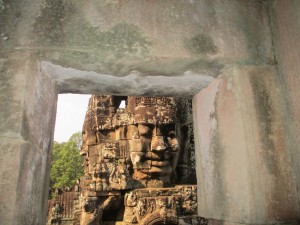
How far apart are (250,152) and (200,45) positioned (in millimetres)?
645

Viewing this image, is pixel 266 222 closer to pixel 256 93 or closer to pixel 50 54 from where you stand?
pixel 256 93

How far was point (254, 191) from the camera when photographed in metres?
1.19

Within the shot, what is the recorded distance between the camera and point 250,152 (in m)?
1.25

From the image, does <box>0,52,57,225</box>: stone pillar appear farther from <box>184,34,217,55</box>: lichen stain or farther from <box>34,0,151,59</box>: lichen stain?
<box>184,34,217,55</box>: lichen stain

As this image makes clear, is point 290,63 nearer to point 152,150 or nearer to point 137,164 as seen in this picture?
point 152,150

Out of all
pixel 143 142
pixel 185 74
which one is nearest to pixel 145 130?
pixel 143 142

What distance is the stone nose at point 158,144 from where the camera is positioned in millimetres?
8391

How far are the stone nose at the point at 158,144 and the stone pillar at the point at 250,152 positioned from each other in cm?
687

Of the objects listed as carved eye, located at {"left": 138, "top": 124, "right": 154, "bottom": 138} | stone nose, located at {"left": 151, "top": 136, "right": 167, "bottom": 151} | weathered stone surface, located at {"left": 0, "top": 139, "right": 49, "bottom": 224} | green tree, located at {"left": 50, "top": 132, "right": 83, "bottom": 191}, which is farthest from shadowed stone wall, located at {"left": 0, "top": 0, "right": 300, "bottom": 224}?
green tree, located at {"left": 50, "top": 132, "right": 83, "bottom": 191}

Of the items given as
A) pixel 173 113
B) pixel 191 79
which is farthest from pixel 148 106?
pixel 191 79

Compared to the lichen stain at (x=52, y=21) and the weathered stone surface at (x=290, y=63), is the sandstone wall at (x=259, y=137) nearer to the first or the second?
the weathered stone surface at (x=290, y=63)

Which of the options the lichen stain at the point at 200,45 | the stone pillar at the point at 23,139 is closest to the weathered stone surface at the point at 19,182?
the stone pillar at the point at 23,139

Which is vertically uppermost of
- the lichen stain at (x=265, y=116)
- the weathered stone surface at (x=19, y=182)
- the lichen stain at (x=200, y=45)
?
the lichen stain at (x=200, y=45)

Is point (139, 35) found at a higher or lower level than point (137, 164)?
higher
